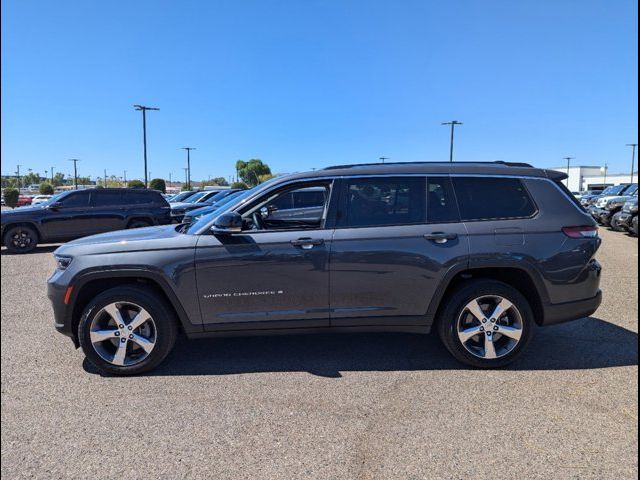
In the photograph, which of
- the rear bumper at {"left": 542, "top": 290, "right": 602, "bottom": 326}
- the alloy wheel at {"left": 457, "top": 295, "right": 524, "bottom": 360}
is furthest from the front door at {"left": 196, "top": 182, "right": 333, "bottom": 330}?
the rear bumper at {"left": 542, "top": 290, "right": 602, "bottom": 326}

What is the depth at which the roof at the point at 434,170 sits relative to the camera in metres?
3.93

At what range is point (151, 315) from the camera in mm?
3680

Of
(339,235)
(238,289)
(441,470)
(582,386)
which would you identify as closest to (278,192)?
(339,235)

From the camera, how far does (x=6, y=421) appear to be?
304 cm

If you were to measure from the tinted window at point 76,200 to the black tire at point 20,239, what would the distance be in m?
1.05

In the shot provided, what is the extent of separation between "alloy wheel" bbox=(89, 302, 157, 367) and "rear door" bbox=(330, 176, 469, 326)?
5.21 ft

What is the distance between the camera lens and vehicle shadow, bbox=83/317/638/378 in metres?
3.87

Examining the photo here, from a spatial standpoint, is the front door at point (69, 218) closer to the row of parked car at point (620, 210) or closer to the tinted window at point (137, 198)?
the tinted window at point (137, 198)

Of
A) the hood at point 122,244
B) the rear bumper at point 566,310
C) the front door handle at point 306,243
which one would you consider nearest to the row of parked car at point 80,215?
→ the hood at point 122,244

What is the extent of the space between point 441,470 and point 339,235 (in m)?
1.90

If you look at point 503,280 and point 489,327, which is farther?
point 503,280

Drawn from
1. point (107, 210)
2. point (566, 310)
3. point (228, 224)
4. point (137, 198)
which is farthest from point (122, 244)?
point (137, 198)

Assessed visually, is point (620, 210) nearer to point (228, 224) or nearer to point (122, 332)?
point (228, 224)

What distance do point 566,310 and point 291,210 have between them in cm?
287
